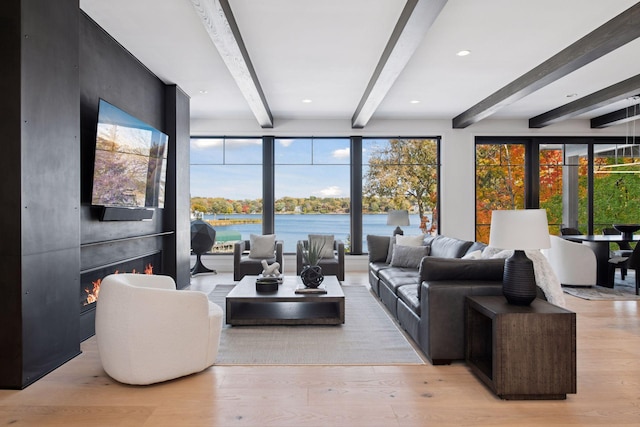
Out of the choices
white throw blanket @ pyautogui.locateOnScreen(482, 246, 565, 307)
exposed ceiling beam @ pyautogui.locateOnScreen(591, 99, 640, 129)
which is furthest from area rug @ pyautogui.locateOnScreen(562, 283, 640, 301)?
white throw blanket @ pyautogui.locateOnScreen(482, 246, 565, 307)

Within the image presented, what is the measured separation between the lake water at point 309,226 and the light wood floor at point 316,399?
533 centimetres

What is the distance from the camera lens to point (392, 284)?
466 cm

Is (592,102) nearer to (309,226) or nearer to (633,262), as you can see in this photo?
(633,262)

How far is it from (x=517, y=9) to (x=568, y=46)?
125 cm

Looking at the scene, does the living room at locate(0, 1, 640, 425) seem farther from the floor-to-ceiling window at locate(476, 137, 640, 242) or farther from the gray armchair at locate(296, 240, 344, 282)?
the floor-to-ceiling window at locate(476, 137, 640, 242)

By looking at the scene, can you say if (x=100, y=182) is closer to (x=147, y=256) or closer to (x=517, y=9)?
(x=147, y=256)

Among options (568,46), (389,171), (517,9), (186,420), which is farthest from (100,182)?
(389,171)

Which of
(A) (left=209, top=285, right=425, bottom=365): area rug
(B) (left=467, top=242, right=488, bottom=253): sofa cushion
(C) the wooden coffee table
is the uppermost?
(B) (left=467, top=242, right=488, bottom=253): sofa cushion

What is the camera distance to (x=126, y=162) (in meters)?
4.40

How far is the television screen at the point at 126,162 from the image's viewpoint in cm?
397

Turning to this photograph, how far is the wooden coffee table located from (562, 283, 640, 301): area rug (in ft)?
11.5

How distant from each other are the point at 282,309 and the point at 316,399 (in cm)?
206

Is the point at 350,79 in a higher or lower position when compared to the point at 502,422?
higher

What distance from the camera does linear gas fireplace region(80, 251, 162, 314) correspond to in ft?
13.5
